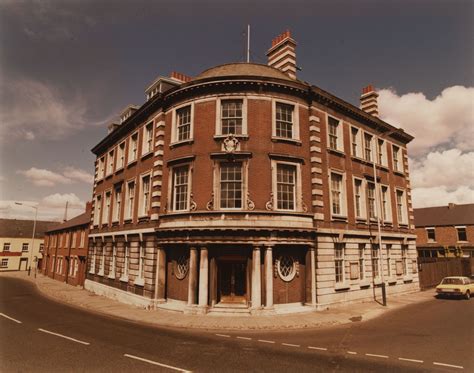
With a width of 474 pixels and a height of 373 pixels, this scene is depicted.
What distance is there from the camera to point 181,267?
18656 millimetres

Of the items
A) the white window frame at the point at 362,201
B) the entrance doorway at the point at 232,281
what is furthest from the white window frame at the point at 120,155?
the white window frame at the point at 362,201

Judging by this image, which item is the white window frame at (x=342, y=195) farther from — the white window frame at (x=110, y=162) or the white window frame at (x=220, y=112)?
the white window frame at (x=110, y=162)

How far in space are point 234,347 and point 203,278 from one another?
6.03 meters

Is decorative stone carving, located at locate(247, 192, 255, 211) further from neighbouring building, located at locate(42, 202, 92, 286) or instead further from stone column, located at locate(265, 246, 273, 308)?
neighbouring building, located at locate(42, 202, 92, 286)

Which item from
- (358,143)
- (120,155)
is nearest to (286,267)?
(358,143)

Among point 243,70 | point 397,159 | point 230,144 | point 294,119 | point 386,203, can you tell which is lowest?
point 386,203

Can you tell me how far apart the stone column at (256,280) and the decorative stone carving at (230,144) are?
585 centimetres

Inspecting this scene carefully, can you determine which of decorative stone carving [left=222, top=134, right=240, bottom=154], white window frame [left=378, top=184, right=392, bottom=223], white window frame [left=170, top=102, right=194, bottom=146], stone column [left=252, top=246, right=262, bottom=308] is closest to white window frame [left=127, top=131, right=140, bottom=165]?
white window frame [left=170, top=102, right=194, bottom=146]

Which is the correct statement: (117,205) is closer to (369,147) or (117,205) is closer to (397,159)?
(369,147)

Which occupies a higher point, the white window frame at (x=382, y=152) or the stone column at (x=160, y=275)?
the white window frame at (x=382, y=152)

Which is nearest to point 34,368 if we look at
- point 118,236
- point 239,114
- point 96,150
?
point 239,114

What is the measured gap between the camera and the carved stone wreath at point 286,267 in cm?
1752

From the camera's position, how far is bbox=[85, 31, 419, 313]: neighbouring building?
17156 mm

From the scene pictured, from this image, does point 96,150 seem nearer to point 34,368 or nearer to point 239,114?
point 239,114
